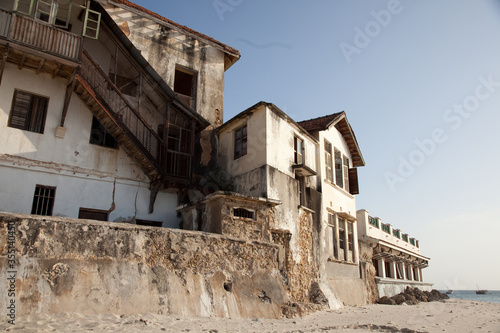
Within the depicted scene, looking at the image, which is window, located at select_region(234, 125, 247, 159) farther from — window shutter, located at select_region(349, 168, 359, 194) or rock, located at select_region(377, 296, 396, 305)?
rock, located at select_region(377, 296, 396, 305)

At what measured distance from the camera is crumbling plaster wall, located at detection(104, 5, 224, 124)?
17141 mm

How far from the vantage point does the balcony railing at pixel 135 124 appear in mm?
13070

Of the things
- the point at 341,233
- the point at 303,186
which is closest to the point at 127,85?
the point at 303,186

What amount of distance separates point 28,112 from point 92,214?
3939 mm

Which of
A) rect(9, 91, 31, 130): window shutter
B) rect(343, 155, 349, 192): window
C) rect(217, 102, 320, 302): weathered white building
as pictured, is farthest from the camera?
rect(343, 155, 349, 192): window

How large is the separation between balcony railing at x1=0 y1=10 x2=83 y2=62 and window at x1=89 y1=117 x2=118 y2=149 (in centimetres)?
278

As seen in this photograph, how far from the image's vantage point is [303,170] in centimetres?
1566

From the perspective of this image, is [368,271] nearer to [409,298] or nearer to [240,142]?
[409,298]

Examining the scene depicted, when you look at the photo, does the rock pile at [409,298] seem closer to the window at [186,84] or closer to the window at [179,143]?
the window at [179,143]

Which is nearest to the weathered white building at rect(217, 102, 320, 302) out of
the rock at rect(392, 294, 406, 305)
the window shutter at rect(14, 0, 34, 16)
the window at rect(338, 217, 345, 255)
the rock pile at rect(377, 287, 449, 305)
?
the window at rect(338, 217, 345, 255)

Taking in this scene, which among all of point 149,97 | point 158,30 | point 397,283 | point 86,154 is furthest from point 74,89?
point 397,283

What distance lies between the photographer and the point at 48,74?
12844mm

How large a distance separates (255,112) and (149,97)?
4.47 m

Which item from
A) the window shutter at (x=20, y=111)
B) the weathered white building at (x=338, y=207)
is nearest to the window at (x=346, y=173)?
the weathered white building at (x=338, y=207)
